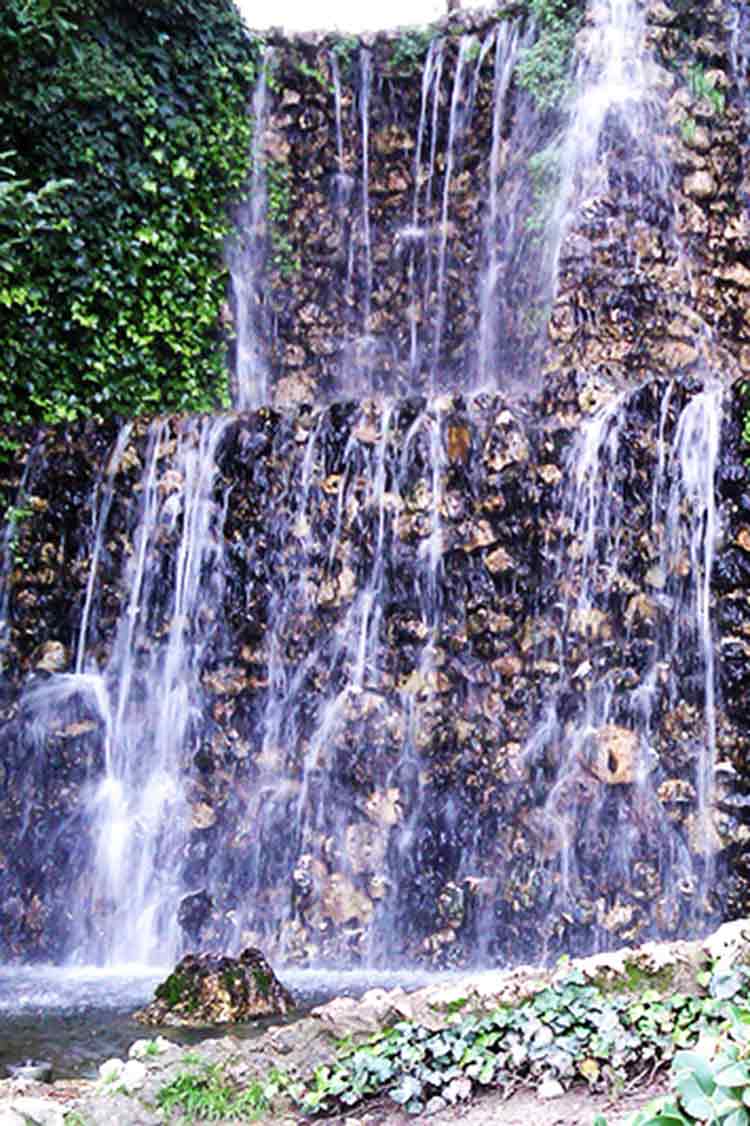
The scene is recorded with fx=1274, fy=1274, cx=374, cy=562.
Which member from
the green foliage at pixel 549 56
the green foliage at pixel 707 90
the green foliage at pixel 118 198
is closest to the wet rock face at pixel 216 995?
the green foliage at pixel 118 198

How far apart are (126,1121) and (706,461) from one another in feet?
21.0

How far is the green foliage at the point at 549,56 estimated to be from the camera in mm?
12500

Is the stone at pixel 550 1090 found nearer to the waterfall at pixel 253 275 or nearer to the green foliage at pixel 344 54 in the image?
the waterfall at pixel 253 275

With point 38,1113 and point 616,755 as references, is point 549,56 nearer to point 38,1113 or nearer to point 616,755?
point 616,755

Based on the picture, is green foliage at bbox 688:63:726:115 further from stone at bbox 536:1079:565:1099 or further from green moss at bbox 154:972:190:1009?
stone at bbox 536:1079:565:1099

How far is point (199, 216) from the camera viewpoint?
12344 millimetres

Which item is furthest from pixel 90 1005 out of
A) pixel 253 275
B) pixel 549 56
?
pixel 549 56

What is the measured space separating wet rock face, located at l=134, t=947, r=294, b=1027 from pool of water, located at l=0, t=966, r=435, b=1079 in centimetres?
11

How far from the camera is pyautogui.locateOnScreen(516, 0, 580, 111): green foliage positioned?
12500 millimetres

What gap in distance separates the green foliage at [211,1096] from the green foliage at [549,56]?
35.1 feet

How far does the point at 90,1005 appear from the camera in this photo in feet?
22.0

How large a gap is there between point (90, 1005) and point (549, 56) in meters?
9.95

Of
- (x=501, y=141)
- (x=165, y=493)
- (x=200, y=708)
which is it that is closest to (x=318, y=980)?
(x=200, y=708)

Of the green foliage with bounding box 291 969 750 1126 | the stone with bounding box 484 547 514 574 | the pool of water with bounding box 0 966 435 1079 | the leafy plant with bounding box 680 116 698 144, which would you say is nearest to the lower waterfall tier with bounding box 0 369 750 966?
the stone with bounding box 484 547 514 574
